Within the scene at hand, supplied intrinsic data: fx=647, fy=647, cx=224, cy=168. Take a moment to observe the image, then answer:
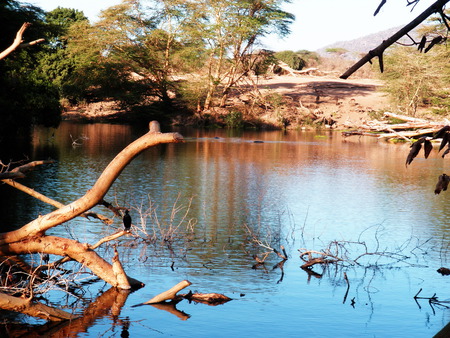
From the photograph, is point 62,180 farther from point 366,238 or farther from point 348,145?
point 348,145

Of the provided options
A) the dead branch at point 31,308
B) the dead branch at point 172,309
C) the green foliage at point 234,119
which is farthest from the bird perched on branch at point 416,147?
the green foliage at point 234,119

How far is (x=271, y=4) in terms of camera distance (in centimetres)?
4928

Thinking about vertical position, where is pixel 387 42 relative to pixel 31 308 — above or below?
above

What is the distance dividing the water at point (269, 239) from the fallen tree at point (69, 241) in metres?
0.51

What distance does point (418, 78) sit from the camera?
41.8 metres

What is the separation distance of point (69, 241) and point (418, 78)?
37328mm

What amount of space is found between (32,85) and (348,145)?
668 inches

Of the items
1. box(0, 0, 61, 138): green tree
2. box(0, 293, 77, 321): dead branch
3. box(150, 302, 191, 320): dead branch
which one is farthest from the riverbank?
box(0, 293, 77, 321): dead branch

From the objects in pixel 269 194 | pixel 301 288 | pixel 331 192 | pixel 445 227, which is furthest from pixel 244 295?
pixel 331 192

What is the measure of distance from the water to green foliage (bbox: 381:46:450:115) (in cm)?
1711

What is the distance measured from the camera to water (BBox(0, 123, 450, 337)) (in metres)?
8.25

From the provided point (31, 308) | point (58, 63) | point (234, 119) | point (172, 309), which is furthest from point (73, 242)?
point (58, 63)

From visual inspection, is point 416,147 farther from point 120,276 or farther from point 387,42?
point 120,276

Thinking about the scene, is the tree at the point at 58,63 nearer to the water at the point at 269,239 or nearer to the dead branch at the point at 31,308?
the water at the point at 269,239
